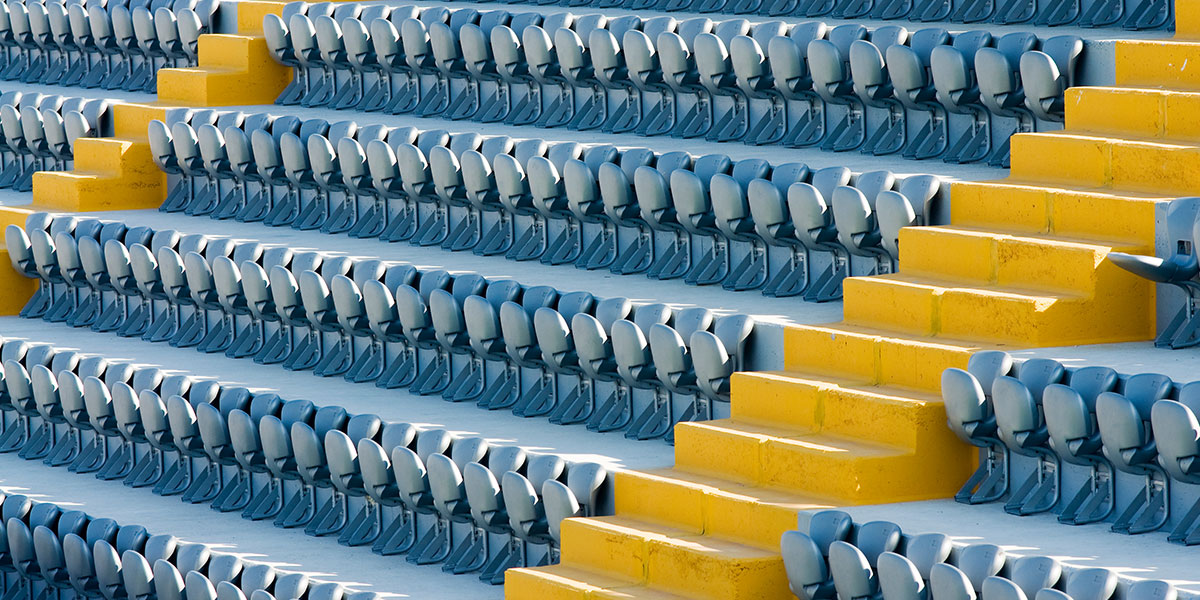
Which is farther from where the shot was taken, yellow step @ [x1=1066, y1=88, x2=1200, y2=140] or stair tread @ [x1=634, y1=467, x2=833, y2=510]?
yellow step @ [x1=1066, y1=88, x2=1200, y2=140]

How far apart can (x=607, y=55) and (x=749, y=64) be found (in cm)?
71

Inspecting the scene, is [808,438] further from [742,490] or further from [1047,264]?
[1047,264]

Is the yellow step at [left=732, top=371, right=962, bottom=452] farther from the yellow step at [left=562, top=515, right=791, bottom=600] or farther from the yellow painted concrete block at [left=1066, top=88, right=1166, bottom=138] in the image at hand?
the yellow painted concrete block at [left=1066, top=88, right=1166, bottom=138]

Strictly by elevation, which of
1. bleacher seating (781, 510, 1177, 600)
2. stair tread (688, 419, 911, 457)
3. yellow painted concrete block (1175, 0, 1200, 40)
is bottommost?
bleacher seating (781, 510, 1177, 600)

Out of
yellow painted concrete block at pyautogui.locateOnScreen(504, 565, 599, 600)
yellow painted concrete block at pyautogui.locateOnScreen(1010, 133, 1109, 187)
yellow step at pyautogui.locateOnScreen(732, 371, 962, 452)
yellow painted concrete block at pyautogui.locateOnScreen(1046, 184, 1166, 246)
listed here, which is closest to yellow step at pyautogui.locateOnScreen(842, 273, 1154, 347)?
yellow painted concrete block at pyautogui.locateOnScreen(1046, 184, 1166, 246)

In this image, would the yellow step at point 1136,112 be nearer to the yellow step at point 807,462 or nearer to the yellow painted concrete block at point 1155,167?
the yellow painted concrete block at point 1155,167

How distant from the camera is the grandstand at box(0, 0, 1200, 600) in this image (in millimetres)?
5855

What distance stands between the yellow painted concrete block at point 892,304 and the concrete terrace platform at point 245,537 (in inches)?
49.6

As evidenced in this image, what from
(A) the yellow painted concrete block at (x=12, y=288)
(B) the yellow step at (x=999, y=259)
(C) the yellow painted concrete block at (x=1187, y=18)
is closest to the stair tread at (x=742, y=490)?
(B) the yellow step at (x=999, y=259)

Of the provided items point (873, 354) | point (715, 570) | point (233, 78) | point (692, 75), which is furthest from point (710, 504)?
point (233, 78)

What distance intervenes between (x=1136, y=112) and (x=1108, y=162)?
0.21 metres

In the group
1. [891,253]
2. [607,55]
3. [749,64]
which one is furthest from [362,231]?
[891,253]

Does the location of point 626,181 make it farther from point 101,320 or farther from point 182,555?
point 101,320

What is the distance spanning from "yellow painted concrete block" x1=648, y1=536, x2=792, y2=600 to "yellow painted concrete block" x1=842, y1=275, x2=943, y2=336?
0.85m
